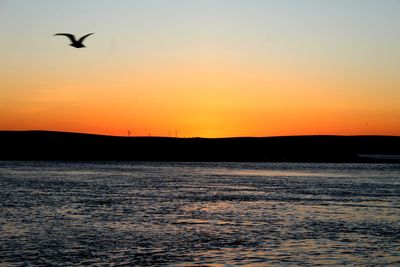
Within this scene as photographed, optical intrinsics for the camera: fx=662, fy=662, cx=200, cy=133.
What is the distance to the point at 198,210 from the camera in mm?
46188

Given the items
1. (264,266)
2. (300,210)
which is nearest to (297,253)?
(264,266)

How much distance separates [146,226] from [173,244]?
6465mm

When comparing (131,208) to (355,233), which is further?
(131,208)

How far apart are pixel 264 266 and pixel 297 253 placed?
10.9 feet

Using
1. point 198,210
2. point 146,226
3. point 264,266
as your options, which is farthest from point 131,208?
point 264,266

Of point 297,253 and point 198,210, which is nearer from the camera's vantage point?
point 297,253

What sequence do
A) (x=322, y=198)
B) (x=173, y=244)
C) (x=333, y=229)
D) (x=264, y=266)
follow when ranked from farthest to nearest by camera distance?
1. (x=322, y=198)
2. (x=333, y=229)
3. (x=173, y=244)
4. (x=264, y=266)

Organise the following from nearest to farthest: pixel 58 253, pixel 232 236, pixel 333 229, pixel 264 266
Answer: pixel 264 266
pixel 58 253
pixel 232 236
pixel 333 229

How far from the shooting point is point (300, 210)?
46.3 m

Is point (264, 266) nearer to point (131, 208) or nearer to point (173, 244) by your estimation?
point (173, 244)

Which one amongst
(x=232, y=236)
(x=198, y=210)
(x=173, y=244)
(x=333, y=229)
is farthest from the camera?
(x=198, y=210)

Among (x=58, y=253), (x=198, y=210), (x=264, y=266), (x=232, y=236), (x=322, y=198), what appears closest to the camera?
(x=264, y=266)

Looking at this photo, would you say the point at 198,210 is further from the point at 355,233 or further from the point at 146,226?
the point at 355,233

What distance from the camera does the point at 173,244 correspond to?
2961 cm
